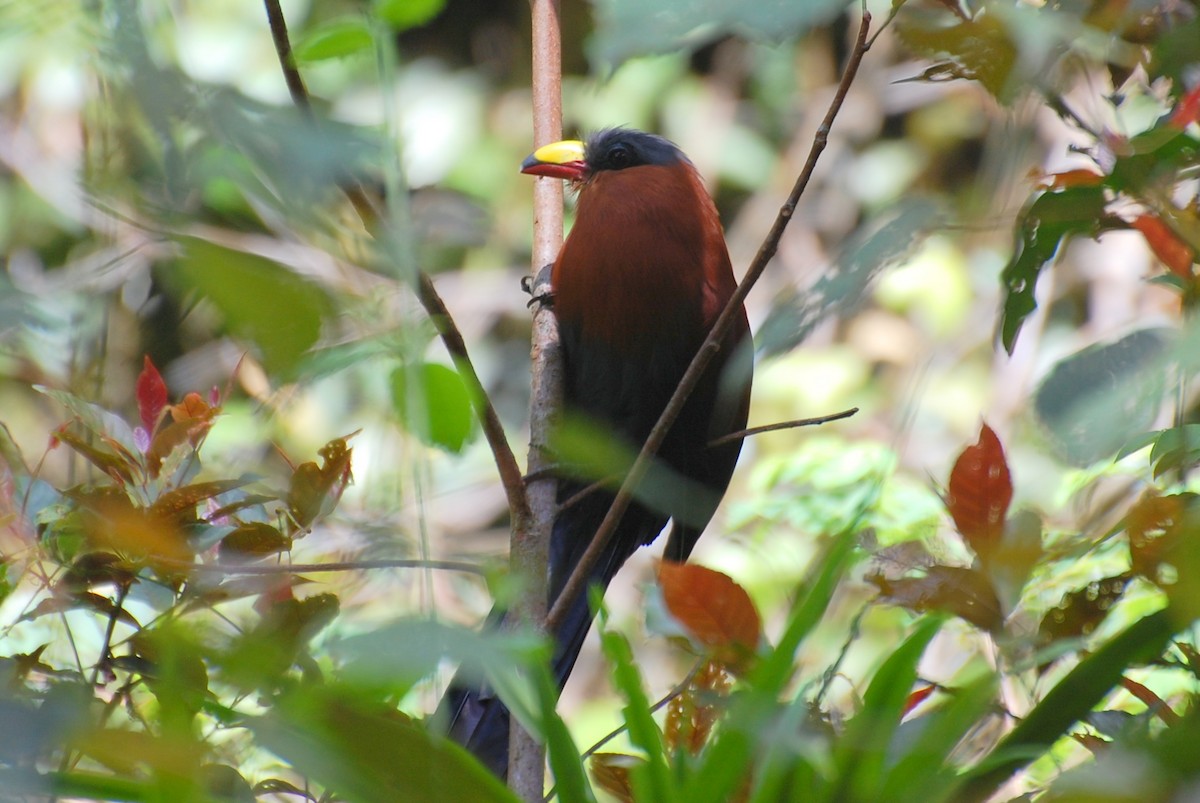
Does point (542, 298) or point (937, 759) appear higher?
point (542, 298)

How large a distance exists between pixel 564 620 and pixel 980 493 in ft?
2.47

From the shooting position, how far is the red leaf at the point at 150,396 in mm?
1290

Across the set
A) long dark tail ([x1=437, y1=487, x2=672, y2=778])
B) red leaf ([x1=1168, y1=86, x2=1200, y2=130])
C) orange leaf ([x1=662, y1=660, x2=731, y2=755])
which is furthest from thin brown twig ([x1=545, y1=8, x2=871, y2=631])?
red leaf ([x1=1168, y1=86, x2=1200, y2=130])

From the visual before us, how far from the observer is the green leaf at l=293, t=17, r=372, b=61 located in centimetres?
66

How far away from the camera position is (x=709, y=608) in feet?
3.19

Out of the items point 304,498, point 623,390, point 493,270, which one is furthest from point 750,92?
point 304,498

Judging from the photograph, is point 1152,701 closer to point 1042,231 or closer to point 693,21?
point 1042,231

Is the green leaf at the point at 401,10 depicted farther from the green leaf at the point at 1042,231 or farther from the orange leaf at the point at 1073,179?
the orange leaf at the point at 1073,179

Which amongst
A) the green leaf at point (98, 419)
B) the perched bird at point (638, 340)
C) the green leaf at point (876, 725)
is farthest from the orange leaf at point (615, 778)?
the perched bird at point (638, 340)

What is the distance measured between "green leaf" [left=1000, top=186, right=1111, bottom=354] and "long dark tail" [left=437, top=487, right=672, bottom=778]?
1.31 ft

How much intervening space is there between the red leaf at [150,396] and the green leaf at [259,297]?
0.88m

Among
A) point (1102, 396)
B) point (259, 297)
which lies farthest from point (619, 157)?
point (259, 297)

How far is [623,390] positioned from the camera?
2223 mm

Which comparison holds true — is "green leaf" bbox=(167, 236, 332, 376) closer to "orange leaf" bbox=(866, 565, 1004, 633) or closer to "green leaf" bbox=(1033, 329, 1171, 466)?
"green leaf" bbox=(1033, 329, 1171, 466)
